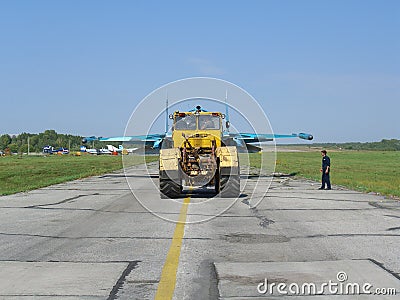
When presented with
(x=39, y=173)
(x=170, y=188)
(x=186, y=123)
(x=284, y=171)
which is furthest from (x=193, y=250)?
(x=39, y=173)

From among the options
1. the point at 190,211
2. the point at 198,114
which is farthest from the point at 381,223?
the point at 198,114

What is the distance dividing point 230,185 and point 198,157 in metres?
1.54

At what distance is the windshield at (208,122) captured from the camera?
66.0 feet

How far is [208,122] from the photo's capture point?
794 inches

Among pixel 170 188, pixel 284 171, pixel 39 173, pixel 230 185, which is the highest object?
pixel 284 171

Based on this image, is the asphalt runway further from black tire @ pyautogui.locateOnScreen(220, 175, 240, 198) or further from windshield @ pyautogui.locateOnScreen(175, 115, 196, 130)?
windshield @ pyautogui.locateOnScreen(175, 115, 196, 130)

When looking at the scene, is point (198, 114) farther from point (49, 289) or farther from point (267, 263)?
point (49, 289)

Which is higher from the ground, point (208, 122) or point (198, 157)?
point (208, 122)

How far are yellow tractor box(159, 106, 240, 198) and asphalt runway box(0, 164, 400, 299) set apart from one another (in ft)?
6.87

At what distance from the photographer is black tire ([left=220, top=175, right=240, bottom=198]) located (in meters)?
18.5

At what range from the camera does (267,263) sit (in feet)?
26.9

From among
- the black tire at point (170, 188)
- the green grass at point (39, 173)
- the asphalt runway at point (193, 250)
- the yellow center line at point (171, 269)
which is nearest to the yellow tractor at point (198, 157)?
the black tire at point (170, 188)

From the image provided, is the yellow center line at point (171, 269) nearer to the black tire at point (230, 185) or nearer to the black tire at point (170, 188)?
the black tire at point (170, 188)

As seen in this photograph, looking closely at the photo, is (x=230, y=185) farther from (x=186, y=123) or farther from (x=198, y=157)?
(x=186, y=123)
